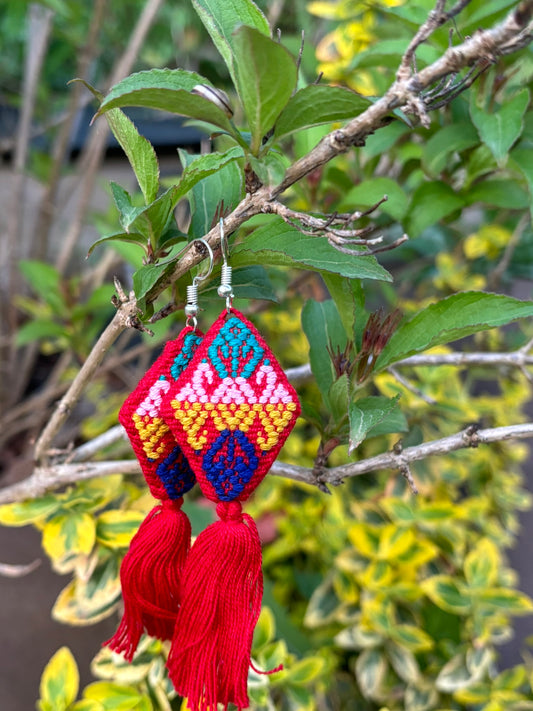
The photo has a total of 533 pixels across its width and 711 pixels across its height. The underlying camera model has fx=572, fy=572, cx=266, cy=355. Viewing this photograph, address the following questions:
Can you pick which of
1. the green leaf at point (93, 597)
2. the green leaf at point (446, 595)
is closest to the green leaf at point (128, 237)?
the green leaf at point (93, 597)

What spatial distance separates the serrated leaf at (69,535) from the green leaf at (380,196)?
0.49m

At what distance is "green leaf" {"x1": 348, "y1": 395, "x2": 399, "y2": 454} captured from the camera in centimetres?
41

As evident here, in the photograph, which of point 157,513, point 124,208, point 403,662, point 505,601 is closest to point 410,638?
point 403,662

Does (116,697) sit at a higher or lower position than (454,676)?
higher

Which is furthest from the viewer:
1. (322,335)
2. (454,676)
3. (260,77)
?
(454,676)

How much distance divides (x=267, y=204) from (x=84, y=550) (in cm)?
48

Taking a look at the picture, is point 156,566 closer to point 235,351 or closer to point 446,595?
point 235,351

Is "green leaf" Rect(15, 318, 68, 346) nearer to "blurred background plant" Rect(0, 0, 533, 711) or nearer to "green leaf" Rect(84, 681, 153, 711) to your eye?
"blurred background plant" Rect(0, 0, 533, 711)

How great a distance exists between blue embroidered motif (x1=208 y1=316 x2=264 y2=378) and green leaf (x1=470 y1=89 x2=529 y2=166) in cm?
29

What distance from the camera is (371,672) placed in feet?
2.87

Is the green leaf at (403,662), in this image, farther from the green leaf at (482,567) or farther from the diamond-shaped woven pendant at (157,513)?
the diamond-shaped woven pendant at (157,513)

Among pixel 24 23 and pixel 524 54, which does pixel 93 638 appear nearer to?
pixel 524 54

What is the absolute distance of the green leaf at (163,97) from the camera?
33 cm

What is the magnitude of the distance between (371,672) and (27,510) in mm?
573
